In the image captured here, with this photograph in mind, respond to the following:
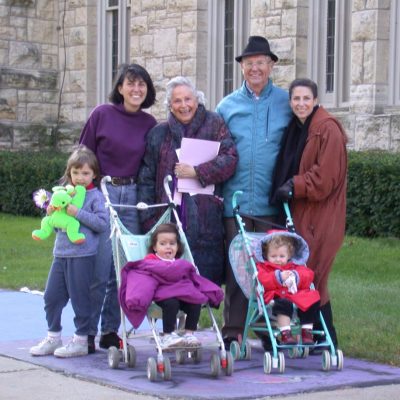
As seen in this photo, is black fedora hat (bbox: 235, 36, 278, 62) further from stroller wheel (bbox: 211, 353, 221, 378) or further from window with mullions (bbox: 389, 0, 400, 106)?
window with mullions (bbox: 389, 0, 400, 106)

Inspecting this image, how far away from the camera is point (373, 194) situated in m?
13.6

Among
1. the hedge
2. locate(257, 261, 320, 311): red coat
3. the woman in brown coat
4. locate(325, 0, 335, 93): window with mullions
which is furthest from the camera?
locate(325, 0, 335, 93): window with mullions

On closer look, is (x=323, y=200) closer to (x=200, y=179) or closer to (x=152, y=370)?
(x=200, y=179)

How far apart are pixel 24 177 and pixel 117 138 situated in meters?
11.2

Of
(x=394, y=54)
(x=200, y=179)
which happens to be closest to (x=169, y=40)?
(x=394, y=54)

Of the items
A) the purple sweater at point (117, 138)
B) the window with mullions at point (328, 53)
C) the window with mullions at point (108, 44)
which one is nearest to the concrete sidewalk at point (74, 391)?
the purple sweater at point (117, 138)

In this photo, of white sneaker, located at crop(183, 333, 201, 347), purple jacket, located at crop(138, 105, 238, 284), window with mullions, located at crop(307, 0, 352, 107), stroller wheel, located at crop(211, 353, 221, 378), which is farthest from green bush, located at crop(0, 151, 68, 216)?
stroller wheel, located at crop(211, 353, 221, 378)

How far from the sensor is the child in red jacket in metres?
7.61

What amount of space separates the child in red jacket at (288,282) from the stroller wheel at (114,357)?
1.04 meters

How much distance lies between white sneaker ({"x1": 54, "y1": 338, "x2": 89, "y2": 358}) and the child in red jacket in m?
1.43

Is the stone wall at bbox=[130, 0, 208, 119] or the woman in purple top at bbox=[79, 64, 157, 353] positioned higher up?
the stone wall at bbox=[130, 0, 208, 119]

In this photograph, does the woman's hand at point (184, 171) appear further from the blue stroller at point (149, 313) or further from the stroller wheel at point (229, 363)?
the stroller wheel at point (229, 363)

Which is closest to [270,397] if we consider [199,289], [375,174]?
[199,289]

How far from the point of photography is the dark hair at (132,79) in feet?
27.4
